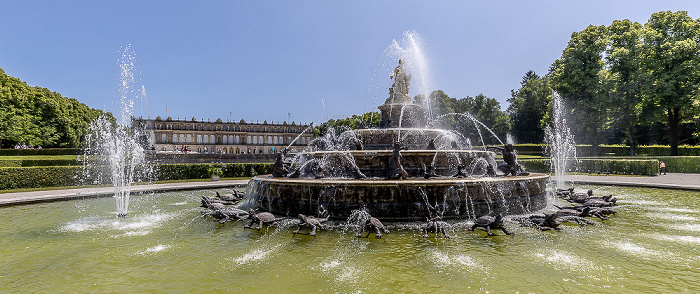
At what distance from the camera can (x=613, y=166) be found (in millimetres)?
28656

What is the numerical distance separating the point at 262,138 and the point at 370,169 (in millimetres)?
116243

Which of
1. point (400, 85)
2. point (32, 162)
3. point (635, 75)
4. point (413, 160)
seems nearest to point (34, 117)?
point (32, 162)

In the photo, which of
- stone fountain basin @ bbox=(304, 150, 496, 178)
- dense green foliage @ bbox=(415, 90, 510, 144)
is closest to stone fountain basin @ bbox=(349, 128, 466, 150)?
stone fountain basin @ bbox=(304, 150, 496, 178)

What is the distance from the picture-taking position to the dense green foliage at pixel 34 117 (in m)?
43.2

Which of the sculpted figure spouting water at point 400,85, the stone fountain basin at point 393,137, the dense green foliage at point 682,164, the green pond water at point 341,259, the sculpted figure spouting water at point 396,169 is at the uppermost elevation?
the sculpted figure spouting water at point 400,85

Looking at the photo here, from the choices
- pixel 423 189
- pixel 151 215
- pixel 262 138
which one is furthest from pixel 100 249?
pixel 262 138

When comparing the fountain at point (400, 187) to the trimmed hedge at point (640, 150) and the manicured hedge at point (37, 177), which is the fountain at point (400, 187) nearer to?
the manicured hedge at point (37, 177)

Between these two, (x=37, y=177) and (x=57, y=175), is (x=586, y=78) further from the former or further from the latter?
(x=37, y=177)

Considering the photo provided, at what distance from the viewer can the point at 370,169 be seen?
12.2 m

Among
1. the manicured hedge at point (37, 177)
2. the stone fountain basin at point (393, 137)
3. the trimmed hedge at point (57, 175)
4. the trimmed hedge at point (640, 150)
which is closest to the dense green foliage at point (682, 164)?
the trimmed hedge at point (640, 150)

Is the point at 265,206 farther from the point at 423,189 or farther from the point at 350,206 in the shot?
the point at 423,189

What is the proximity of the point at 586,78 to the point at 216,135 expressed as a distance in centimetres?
10545

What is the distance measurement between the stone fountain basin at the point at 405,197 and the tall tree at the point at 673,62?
108ft

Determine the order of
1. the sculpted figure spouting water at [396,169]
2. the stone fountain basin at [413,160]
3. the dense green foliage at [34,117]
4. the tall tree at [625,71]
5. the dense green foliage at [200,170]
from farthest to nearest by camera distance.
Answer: the dense green foliage at [34,117]
the tall tree at [625,71]
the dense green foliage at [200,170]
the stone fountain basin at [413,160]
the sculpted figure spouting water at [396,169]
